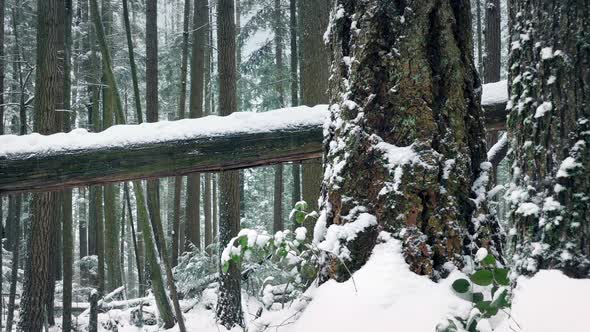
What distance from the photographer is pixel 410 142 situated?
1.89 meters

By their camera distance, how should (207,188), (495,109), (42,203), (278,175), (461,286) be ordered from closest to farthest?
(461,286)
(495,109)
(42,203)
(278,175)
(207,188)

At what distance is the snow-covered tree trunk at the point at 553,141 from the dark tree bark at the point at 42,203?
7428 mm

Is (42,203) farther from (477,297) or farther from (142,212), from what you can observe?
(477,297)

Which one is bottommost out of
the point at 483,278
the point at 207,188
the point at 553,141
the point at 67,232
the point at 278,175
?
the point at 207,188

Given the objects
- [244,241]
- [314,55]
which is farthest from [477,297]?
[314,55]

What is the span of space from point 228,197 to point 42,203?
9.58ft

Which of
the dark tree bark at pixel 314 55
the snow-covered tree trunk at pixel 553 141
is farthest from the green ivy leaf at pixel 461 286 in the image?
the dark tree bark at pixel 314 55

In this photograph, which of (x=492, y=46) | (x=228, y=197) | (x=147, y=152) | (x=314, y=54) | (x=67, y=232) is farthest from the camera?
(x=67, y=232)

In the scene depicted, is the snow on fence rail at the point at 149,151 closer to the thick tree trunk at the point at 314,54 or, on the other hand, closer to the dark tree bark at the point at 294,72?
the thick tree trunk at the point at 314,54

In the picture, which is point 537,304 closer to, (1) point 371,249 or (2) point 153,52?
(1) point 371,249

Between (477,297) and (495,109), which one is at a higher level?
(495,109)

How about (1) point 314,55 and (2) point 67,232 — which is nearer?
(1) point 314,55

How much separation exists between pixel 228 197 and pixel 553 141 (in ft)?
23.1

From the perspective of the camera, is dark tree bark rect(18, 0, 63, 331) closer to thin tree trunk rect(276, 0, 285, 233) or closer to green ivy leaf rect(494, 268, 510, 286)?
green ivy leaf rect(494, 268, 510, 286)
